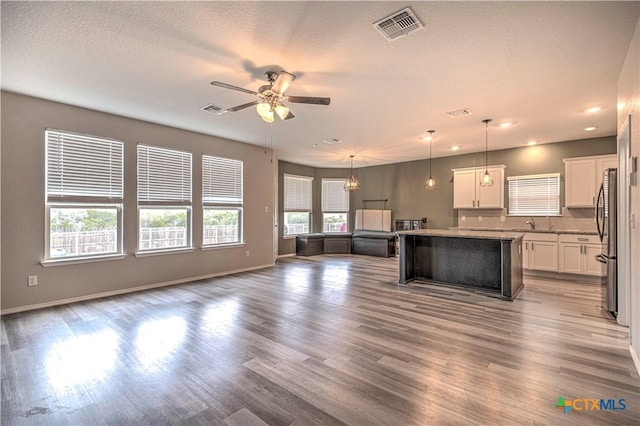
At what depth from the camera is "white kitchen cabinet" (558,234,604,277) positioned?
541 cm

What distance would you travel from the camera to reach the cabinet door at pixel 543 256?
18.9 feet

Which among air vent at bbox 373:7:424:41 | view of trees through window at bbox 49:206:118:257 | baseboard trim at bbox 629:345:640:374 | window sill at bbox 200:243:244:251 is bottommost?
baseboard trim at bbox 629:345:640:374

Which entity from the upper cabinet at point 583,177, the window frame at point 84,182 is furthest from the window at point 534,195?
the window frame at point 84,182

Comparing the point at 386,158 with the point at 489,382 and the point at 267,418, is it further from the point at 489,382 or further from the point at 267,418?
the point at 267,418

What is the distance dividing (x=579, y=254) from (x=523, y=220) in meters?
1.28

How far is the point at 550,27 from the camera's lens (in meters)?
2.42

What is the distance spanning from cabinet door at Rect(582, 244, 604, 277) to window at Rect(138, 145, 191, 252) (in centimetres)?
730

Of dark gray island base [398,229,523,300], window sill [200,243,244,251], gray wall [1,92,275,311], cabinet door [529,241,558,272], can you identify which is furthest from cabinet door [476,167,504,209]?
gray wall [1,92,275,311]

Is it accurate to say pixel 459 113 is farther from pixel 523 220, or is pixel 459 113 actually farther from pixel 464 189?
pixel 523 220

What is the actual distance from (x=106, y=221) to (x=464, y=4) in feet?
17.3

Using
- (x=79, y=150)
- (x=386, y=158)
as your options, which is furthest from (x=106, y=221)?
(x=386, y=158)

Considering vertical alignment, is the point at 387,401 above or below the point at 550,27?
below

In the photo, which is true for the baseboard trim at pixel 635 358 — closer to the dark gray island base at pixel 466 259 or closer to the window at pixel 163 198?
the dark gray island base at pixel 466 259

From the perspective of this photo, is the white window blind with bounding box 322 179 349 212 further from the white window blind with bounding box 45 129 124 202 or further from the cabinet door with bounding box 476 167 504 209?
the white window blind with bounding box 45 129 124 202
